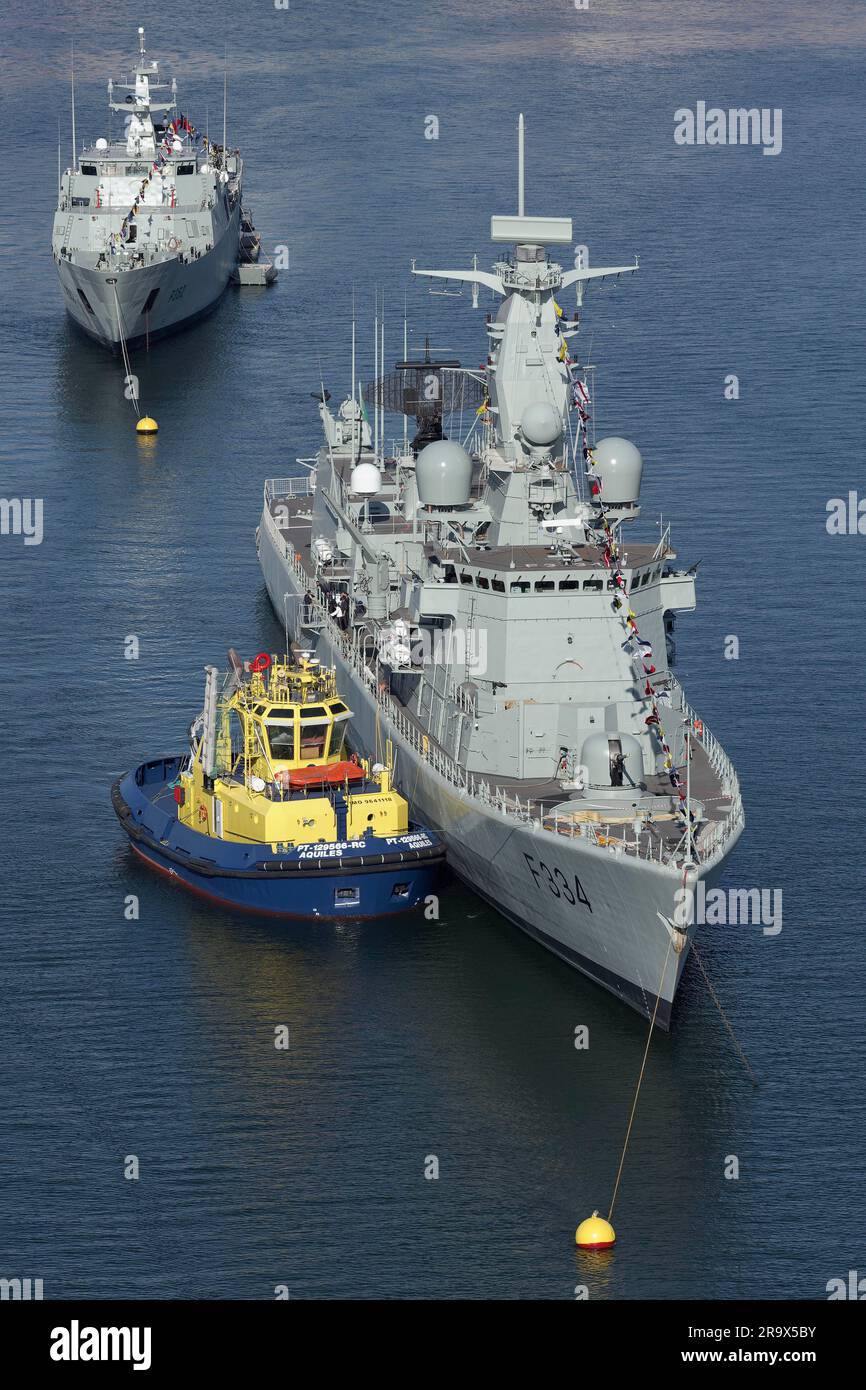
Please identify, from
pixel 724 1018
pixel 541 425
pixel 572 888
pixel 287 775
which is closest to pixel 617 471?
pixel 541 425

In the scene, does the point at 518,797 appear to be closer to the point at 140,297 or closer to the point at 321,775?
the point at 321,775

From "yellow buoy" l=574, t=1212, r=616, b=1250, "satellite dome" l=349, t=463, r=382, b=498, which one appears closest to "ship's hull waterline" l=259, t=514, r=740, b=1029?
"yellow buoy" l=574, t=1212, r=616, b=1250

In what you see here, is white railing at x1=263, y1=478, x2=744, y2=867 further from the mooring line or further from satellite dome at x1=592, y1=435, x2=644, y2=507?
satellite dome at x1=592, y1=435, x2=644, y2=507

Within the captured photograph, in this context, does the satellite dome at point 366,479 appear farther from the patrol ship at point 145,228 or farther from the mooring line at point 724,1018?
the patrol ship at point 145,228

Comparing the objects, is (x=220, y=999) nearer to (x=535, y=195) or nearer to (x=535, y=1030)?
(x=535, y=1030)
